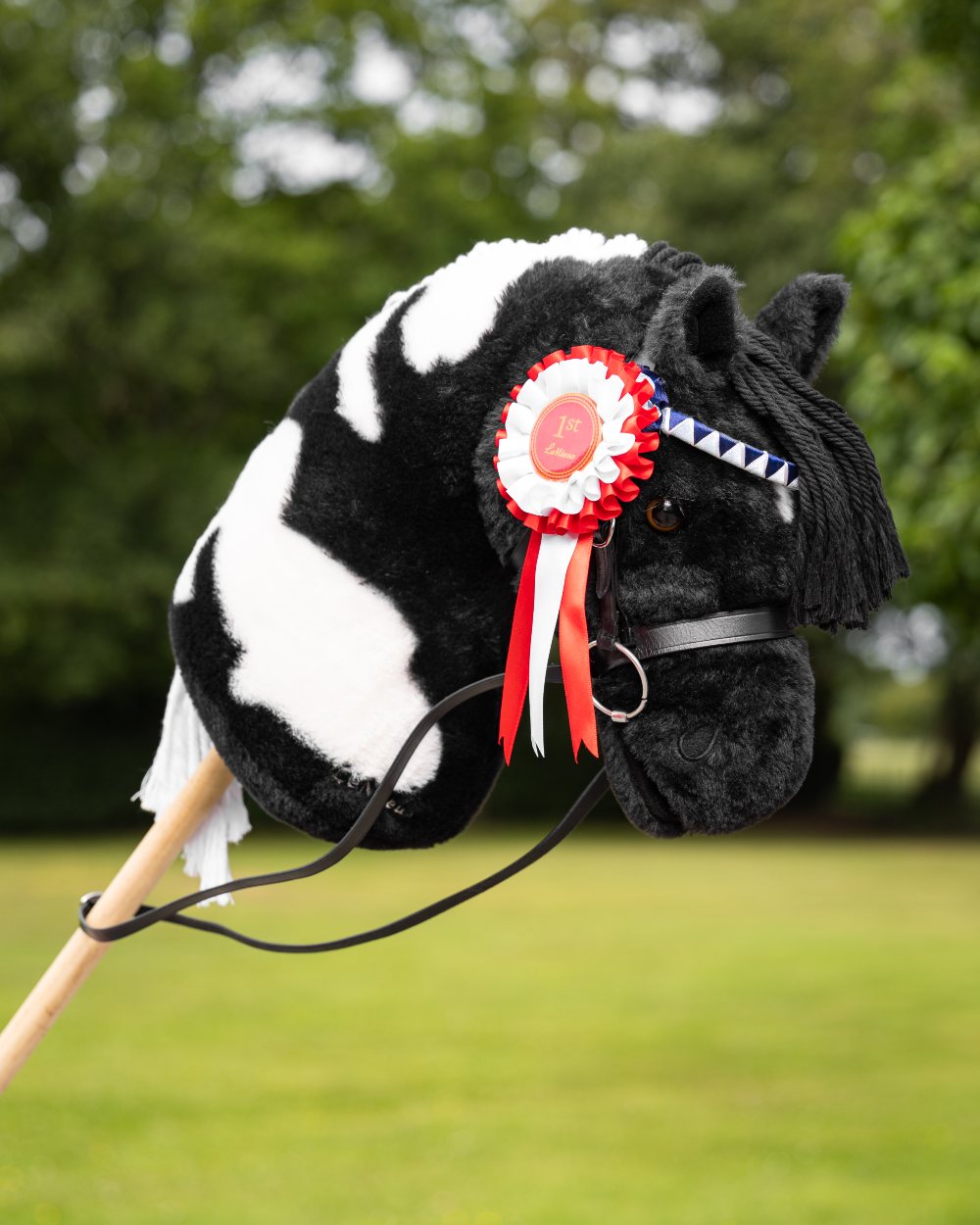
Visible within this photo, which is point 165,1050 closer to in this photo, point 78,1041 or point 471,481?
point 78,1041

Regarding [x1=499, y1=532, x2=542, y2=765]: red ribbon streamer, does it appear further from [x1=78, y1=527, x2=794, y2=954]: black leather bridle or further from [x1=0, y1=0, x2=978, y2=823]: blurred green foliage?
[x1=0, y1=0, x2=978, y2=823]: blurred green foliage

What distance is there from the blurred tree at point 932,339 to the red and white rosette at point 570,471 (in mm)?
3139

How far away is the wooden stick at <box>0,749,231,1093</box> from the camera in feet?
5.43

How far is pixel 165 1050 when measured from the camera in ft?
21.7

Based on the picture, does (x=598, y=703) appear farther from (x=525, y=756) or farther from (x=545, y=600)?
(x=525, y=756)

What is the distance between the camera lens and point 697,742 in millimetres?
1396

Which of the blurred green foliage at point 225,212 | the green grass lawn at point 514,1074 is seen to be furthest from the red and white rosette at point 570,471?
the blurred green foliage at point 225,212

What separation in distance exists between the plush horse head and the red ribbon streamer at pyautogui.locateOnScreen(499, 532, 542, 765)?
0.05 m

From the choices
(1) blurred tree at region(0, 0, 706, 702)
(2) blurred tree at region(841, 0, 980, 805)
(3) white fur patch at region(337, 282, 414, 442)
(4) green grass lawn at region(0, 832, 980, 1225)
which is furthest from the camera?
(1) blurred tree at region(0, 0, 706, 702)

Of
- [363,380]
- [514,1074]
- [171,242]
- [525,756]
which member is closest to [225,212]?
[171,242]

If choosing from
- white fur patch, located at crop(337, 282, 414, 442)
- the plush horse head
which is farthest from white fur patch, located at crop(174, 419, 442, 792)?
white fur patch, located at crop(337, 282, 414, 442)

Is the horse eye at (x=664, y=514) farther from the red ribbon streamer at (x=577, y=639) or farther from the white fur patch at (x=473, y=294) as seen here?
the white fur patch at (x=473, y=294)

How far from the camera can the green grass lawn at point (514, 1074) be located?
15.0 feet

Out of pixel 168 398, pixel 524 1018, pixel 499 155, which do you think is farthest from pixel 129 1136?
pixel 499 155
